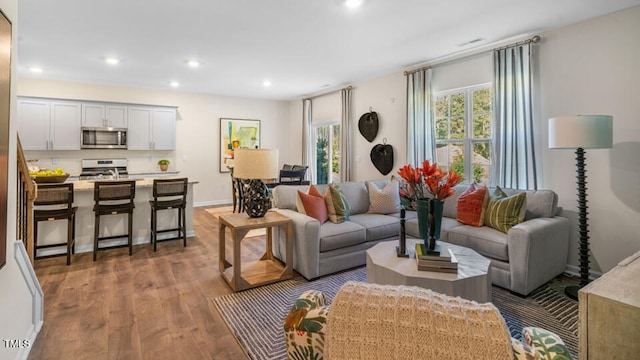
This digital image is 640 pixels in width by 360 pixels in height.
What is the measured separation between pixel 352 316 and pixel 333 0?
2.98 metres

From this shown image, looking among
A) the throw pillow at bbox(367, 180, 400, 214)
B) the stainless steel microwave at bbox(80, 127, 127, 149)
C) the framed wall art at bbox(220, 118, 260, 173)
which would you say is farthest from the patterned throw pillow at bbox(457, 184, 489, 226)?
the stainless steel microwave at bbox(80, 127, 127, 149)

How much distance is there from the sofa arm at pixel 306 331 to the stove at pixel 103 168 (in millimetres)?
6540

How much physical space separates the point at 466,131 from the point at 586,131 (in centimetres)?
185

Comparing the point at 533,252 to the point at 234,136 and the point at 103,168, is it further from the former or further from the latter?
the point at 103,168

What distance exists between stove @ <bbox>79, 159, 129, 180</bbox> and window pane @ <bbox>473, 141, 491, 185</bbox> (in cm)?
635

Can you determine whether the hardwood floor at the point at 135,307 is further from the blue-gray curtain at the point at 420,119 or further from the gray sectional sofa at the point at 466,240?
the blue-gray curtain at the point at 420,119

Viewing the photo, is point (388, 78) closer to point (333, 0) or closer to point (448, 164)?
point (448, 164)

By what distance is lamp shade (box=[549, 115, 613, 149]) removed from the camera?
2.71 meters

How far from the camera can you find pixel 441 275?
2164mm

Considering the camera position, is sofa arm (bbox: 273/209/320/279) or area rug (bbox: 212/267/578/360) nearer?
area rug (bbox: 212/267/578/360)

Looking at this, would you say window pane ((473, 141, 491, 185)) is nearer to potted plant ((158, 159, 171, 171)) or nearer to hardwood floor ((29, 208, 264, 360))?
hardwood floor ((29, 208, 264, 360))

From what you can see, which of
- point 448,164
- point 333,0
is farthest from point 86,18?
point 448,164

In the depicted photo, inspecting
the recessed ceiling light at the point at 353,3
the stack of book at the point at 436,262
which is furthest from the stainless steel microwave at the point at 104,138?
the stack of book at the point at 436,262

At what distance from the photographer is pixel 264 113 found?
8.34 meters
